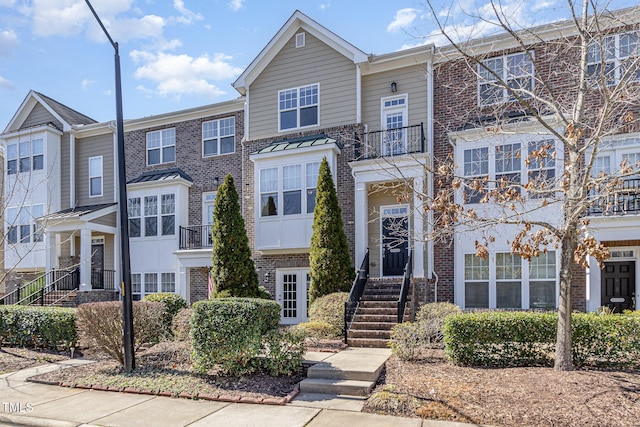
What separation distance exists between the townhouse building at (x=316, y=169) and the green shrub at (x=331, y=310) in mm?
1989

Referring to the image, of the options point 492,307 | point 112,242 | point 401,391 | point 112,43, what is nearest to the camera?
point 401,391

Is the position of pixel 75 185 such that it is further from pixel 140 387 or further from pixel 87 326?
pixel 140 387

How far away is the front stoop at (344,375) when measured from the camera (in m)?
7.08

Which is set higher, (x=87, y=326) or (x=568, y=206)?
(x=568, y=206)

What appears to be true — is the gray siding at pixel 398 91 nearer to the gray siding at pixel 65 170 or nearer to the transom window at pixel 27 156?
the gray siding at pixel 65 170

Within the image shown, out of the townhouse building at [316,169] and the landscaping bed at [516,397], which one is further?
the townhouse building at [316,169]

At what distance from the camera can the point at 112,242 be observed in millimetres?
19781

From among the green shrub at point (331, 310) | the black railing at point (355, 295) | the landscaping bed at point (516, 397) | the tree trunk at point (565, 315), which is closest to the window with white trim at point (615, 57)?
the tree trunk at point (565, 315)

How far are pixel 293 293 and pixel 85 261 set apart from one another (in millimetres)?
8511

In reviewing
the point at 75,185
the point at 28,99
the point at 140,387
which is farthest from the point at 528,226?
the point at 28,99

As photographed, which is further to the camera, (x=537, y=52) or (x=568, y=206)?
(x=537, y=52)

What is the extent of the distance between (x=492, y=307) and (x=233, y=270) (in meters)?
7.74

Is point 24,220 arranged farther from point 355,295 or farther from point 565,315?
point 565,315

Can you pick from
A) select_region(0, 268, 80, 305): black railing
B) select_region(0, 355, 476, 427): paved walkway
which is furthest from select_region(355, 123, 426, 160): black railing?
select_region(0, 268, 80, 305): black railing
